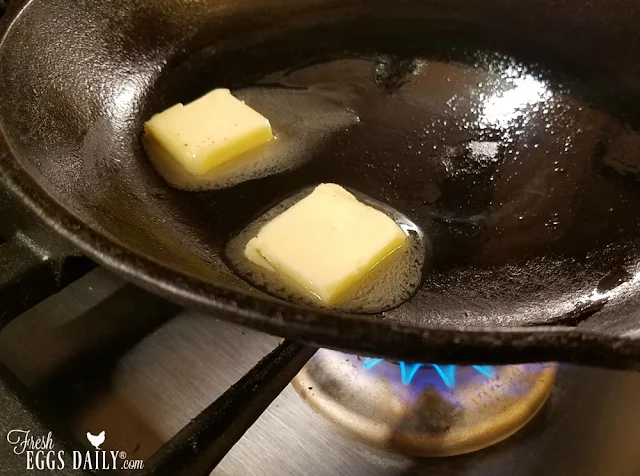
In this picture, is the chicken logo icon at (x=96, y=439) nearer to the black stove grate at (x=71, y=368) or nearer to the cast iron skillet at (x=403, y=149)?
the black stove grate at (x=71, y=368)

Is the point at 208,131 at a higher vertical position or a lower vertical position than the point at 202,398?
higher

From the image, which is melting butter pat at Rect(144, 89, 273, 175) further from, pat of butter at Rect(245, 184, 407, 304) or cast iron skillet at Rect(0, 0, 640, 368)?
pat of butter at Rect(245, 184, 407, 304)

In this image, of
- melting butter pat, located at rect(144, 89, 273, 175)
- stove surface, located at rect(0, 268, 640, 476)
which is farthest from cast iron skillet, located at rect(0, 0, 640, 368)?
stove surface, located at rect(0, 268, 640, 476)

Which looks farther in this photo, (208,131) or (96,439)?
(208,131)

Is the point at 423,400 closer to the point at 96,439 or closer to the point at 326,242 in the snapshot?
the point at 326,242

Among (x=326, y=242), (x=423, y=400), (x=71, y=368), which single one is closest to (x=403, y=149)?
(x=326, y=242)

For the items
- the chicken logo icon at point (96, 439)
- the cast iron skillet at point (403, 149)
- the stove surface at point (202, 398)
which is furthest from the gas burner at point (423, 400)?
the chicken logo icon at point (96, 439)
